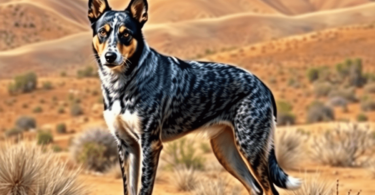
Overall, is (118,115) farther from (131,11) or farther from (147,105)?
(131,11)

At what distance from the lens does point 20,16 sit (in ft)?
328

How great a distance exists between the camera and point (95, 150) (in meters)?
15.8

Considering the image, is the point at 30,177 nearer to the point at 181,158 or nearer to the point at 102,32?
the point at 102,32

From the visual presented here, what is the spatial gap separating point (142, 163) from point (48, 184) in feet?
8.03

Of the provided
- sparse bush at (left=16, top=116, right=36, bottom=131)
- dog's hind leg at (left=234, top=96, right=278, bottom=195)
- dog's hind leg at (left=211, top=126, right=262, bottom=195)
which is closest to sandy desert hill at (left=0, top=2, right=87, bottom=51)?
sparse bush at (left=16, top=116, right=36, bottom=131)

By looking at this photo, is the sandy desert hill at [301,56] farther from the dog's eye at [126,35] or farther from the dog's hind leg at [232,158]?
the dog's eye at [126,35]

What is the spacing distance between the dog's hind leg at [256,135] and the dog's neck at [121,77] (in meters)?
1.26

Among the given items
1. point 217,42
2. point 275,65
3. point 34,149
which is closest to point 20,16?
point 217,42

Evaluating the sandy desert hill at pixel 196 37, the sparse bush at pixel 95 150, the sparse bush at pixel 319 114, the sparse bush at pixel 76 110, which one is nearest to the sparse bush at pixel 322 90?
the sparse bush at pixel 319 114

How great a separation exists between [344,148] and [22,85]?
109ft

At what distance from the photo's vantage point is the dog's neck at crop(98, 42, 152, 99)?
6363 millimetres

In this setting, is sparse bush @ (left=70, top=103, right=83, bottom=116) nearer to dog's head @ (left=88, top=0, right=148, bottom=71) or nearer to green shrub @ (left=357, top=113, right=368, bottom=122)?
green shrub @ (left=357, top=113, right=368, bottom=122)

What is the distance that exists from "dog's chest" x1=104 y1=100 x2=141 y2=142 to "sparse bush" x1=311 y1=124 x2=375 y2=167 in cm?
1060

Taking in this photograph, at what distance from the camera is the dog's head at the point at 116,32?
5.97 m
